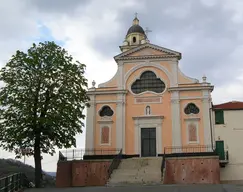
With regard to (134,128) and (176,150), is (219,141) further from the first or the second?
(134,128)

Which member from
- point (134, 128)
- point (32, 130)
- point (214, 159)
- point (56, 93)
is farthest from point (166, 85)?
point (32, 130)

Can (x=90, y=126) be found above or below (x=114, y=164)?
above

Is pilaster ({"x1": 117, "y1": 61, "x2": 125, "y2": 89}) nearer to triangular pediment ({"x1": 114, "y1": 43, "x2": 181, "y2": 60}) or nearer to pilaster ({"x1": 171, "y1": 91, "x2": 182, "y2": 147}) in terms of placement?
triangular pediment ({"x1": 114, "y1": 43, "x2": 181, "y2": 60})

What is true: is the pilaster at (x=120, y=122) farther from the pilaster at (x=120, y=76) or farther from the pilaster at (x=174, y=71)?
the pilaster at (x=174, y=71)

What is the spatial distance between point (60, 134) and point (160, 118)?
1085 cm

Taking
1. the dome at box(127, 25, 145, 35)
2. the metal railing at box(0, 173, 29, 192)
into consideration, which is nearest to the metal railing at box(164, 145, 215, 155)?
the metal railing at box(0, 173, 29, 192)

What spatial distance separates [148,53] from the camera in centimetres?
3444

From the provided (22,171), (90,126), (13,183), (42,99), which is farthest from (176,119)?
(13,183)

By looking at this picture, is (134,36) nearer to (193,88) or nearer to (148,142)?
(193,88)

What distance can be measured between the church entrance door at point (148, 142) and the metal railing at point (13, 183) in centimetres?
1298

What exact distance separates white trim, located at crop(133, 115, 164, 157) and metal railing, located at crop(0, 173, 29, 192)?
12.8 metres

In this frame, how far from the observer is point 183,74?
33.7 metres

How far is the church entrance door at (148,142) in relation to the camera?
32344mm

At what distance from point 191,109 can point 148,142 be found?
4.68 metres
